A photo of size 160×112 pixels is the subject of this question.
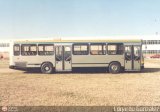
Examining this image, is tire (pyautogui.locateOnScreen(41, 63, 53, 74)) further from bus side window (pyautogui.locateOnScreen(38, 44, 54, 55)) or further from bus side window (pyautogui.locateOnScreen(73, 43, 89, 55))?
bus side window (pyautogui.locateOnScreen(73, 43, 89, 55))

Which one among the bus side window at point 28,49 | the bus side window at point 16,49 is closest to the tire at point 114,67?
the bus side window at point 28,49

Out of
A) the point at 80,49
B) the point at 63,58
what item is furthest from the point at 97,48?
the point at 63,58

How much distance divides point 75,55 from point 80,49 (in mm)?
697

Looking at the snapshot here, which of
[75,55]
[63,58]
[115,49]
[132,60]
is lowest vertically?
[132,60]

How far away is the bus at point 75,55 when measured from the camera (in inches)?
957

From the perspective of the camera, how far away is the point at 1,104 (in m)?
10.7

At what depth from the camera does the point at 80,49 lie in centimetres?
2458

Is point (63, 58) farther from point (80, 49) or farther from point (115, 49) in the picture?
point (115, 49)

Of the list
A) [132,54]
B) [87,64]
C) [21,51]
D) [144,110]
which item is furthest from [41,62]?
[144,110]

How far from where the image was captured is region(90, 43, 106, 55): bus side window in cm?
2445

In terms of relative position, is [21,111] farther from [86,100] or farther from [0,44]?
[0,44]

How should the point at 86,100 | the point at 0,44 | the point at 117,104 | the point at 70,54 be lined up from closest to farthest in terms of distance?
the point at 117,104 < the point at 86,100 < the point at 70,54 < the point at 0,44

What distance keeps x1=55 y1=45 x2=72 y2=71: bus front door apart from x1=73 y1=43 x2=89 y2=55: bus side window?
1.57 feet

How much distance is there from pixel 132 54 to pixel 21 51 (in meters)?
8.88
